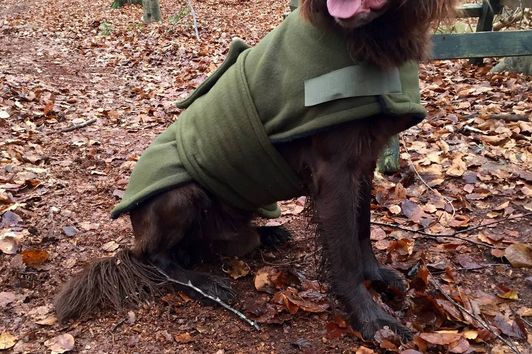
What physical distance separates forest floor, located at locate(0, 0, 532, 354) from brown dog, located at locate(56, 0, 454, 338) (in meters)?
0.16

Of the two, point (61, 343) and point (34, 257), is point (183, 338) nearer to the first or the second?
point (61, 343)

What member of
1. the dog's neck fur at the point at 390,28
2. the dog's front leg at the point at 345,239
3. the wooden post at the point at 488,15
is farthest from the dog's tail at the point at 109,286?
the wooden post at the point at 488,15

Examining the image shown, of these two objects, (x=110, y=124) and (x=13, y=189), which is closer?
(x=13, y=189)

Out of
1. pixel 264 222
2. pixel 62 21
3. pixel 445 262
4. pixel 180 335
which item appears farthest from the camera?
pixel 62 21

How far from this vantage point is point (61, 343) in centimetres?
238

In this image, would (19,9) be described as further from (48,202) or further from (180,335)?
(180,335)

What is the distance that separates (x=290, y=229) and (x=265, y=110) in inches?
49.9

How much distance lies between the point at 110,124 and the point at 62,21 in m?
9.63

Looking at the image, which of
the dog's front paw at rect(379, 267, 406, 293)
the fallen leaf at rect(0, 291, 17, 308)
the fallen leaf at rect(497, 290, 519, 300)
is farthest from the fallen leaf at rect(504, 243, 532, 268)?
the fallen leaf at rect(0, 291, 17, 308)

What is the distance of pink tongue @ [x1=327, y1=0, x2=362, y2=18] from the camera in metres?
2.07

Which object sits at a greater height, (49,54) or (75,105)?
(49,54)

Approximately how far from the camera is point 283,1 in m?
15.8

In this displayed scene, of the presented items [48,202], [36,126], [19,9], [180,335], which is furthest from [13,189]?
[19,9]

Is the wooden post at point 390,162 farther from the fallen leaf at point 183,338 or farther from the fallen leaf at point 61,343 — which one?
the fallen leaf at point 61,343
